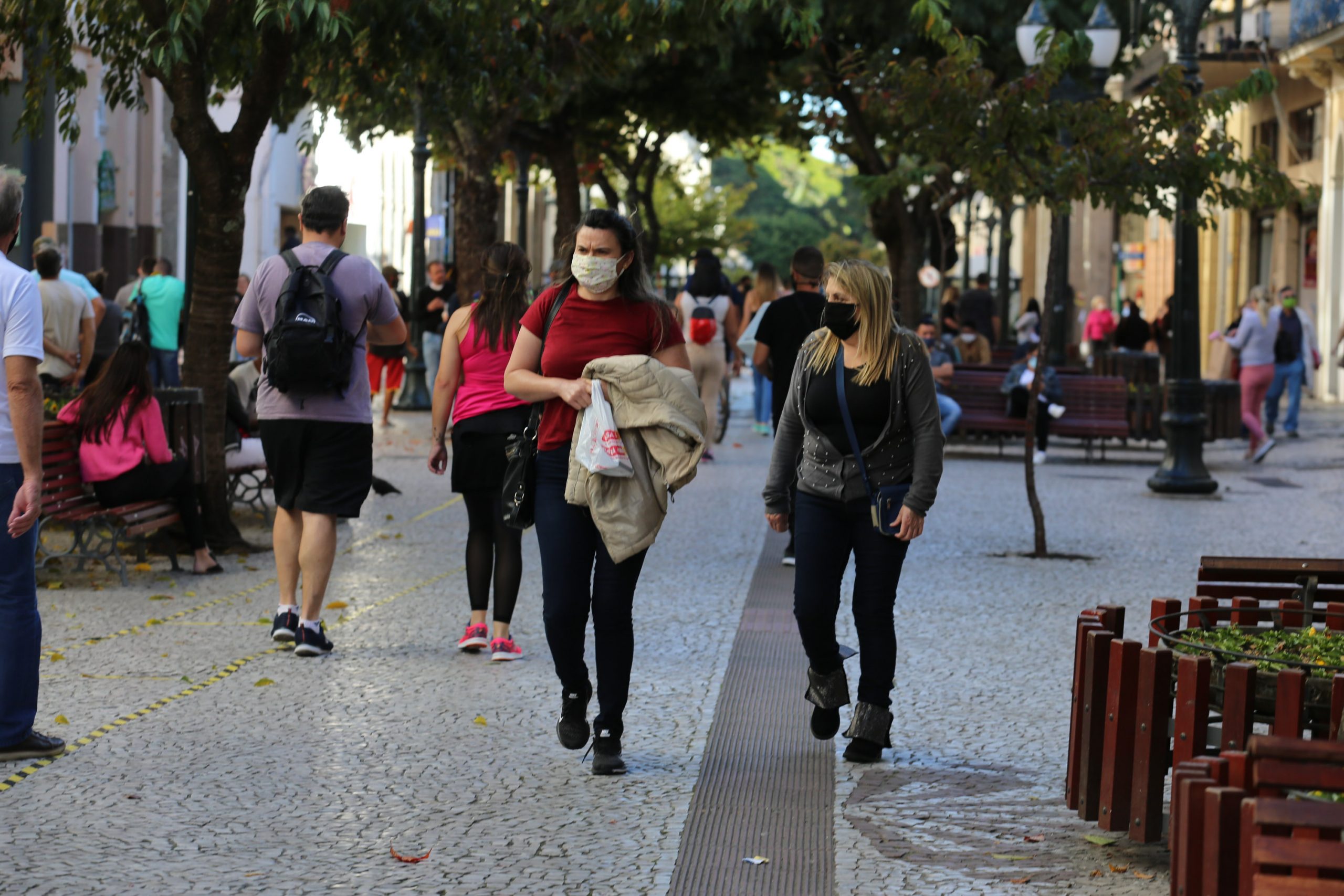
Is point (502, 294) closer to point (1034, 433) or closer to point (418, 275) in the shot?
point (1034, 433)

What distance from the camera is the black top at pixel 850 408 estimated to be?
586 cm

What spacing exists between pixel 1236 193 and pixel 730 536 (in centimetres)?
421

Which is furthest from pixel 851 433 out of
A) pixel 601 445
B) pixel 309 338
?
pixel 309 338

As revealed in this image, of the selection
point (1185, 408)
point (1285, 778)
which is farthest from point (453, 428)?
point (1185, 408)

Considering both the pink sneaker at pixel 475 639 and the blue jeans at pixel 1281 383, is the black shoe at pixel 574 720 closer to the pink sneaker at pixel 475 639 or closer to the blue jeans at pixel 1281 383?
the pink sneaker at pixel 475 639

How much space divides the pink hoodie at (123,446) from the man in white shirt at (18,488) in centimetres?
397

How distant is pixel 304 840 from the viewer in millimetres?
4977

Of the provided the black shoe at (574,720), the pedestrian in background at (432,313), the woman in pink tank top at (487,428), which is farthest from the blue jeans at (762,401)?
the black shoe at (574,720)

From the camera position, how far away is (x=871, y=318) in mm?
5906

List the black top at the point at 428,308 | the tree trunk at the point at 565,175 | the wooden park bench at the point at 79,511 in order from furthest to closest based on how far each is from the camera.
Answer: the tree trunk at the point at 565,175 → the black top at the point at 428,308 → the wooden park bench at the point at 79,511

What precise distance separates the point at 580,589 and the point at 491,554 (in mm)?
2231

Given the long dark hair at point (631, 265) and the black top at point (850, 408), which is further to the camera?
the black top at point (850, 408)

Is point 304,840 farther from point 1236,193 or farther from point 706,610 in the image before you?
point 1236,193

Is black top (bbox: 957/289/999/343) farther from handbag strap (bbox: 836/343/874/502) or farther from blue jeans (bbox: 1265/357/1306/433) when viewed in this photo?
handbag strap (bbox: 836/343/874/502)
